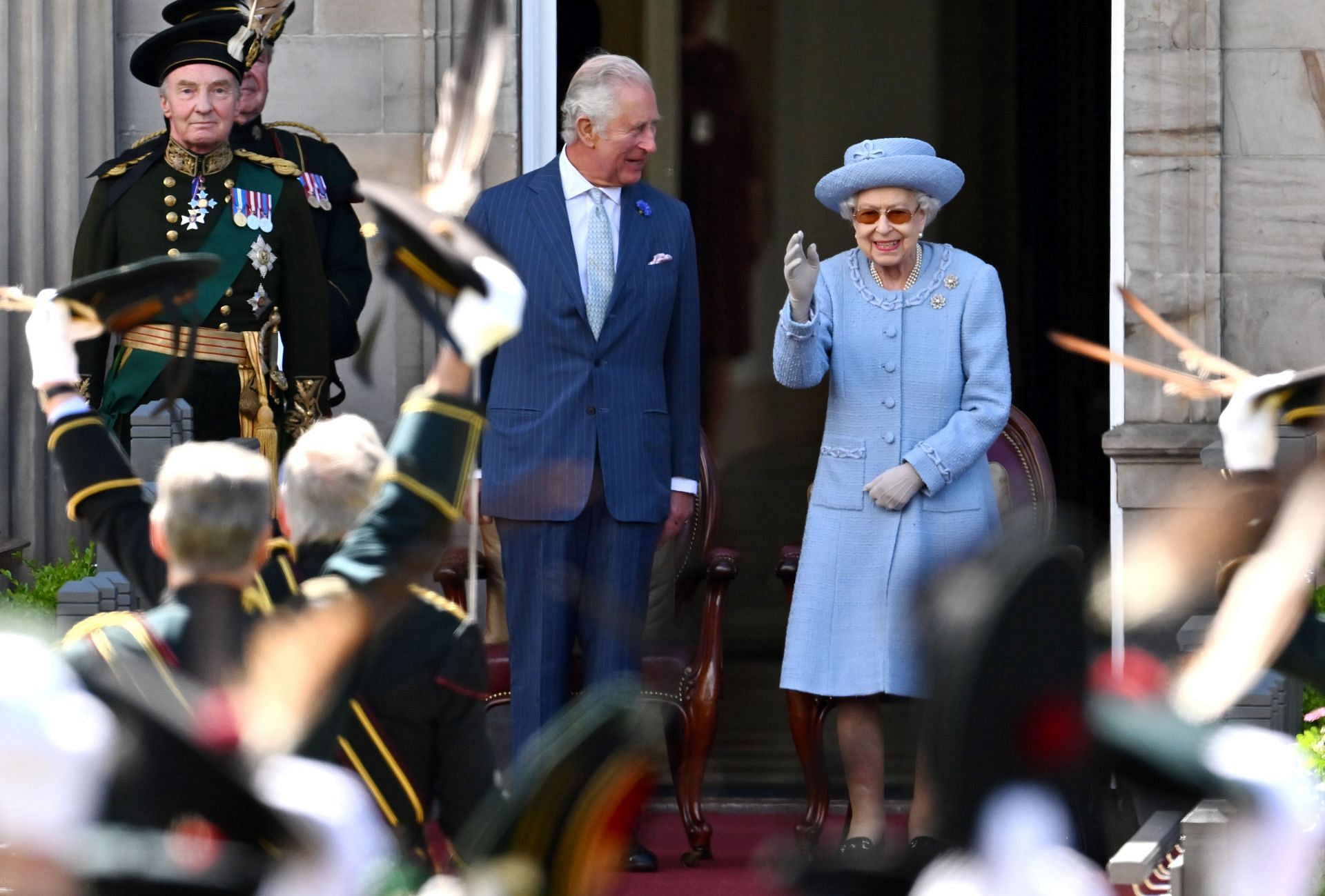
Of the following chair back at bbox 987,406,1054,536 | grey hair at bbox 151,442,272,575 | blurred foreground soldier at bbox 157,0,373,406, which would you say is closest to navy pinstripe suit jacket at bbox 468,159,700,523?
→ blurred foreground soldier at bbox 157,0,373,406

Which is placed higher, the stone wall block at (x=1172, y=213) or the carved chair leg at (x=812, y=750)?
the stone wall block at (x=1172, y=213)

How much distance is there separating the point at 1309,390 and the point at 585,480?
2.56 metres

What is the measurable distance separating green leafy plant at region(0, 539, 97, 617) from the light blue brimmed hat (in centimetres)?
228

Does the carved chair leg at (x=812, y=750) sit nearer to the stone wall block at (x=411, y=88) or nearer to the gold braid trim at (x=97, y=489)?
the stone wall block at (x=411, y=88)

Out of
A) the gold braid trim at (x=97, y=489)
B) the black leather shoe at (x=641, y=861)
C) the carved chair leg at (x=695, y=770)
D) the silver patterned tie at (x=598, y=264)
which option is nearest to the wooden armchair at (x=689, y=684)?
the carved chair leg at (x=695, y=770)

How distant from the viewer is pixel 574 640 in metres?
5.70

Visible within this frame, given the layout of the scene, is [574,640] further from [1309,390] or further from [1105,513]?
[1309,390]

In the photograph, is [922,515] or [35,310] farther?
[922,515]

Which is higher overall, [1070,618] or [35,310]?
[35,310]

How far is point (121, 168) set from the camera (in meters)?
5.85

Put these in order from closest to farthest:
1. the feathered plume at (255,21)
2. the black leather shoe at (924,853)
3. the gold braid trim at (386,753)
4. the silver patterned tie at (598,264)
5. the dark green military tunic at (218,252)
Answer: the black leather shoe at (924,853), the gold braid trim at (386,753), the silver patterned tie at (598,264), the feathered plume at (255,21), the dark green military tunic at (218,252)

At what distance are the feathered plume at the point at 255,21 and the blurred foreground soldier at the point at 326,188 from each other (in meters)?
0.03

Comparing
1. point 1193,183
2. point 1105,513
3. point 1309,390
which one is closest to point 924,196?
point 1193,183

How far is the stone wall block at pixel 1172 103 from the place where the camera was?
252 inches
